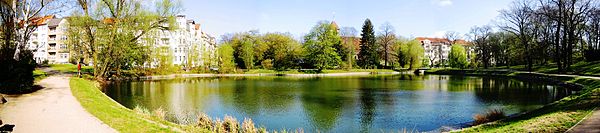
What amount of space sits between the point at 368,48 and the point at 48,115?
6897 centimetres

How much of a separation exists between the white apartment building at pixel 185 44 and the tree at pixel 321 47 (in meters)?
17.2

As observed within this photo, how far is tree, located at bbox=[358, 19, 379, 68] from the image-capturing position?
76875mm

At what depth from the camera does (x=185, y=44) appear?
236ft

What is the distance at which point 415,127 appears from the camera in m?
15.2

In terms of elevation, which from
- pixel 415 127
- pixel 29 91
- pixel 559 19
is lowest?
pixel 415 127

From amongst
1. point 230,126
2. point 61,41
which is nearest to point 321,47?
point 61,41

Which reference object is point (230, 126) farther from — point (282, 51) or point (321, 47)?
point (282, 51)

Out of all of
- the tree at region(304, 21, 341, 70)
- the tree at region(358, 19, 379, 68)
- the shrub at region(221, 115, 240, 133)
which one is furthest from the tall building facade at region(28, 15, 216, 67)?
the shrub at region(221, 115, 240, 133)

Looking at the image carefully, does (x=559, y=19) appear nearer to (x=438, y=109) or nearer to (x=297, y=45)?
(x=438, y=109)

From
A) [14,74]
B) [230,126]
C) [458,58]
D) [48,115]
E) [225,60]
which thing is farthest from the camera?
[458,58]

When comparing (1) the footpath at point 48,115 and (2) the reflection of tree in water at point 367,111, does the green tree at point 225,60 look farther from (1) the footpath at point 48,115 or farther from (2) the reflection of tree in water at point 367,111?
(1) the footpath at point 48,115

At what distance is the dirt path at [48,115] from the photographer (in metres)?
9.53

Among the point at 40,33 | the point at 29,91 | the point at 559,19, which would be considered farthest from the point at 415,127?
the point at 40,33

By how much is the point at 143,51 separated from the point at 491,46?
57.3m
